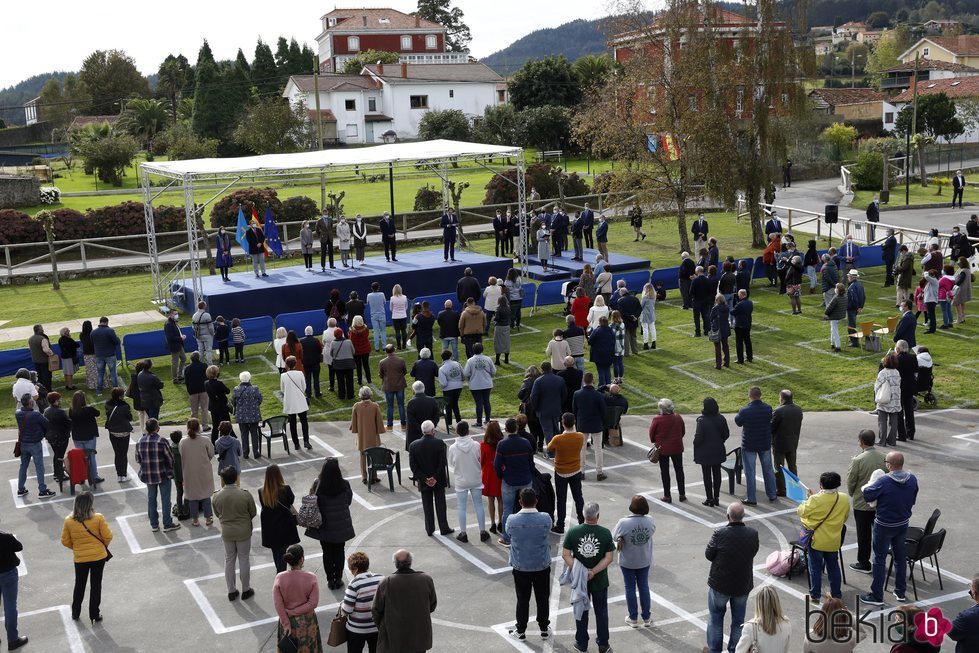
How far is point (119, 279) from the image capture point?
32.9 metres

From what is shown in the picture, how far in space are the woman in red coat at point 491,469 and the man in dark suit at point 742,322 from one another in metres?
8.22

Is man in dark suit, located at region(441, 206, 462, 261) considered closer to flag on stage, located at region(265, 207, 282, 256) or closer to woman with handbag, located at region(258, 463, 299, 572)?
flag on stage, located at region(265, 207, 282, 256)

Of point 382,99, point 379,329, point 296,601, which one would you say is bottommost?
point 296,601

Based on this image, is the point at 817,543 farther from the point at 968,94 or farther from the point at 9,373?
the point at 968,94

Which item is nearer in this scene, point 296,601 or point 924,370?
point 296,601

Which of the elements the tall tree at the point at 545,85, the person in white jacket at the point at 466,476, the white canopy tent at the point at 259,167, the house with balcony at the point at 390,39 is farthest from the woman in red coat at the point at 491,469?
the house with balcony at the point at 390,39

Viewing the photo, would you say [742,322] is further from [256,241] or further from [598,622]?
[256,241]

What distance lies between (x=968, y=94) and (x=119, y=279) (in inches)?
2421

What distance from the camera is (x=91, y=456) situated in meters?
14.8

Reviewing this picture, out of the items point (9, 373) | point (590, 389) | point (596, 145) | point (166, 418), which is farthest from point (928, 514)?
point (596, 145)

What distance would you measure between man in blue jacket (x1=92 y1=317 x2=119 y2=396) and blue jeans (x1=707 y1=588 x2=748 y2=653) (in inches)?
548

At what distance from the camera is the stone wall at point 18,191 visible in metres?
47.1

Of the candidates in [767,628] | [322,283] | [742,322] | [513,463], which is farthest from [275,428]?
[322,283]

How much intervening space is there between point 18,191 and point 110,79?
59.2 meters
